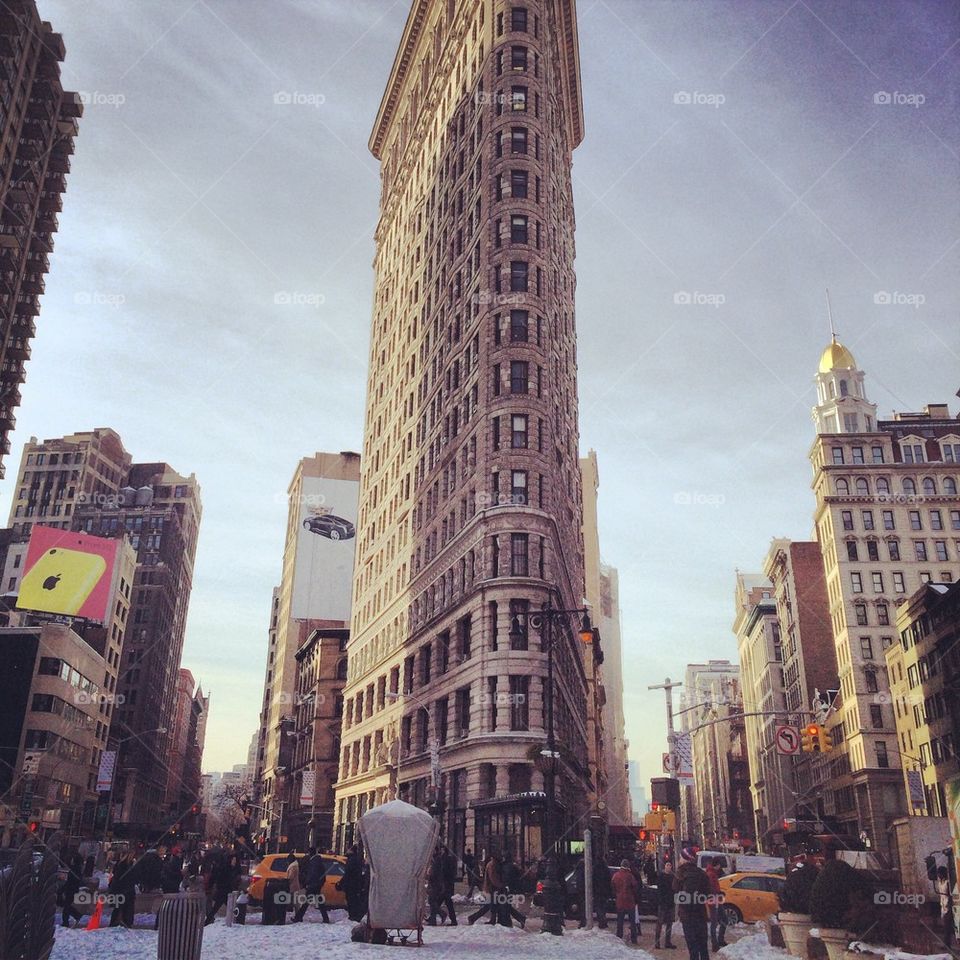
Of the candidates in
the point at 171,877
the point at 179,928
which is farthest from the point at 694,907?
the point at 171,877

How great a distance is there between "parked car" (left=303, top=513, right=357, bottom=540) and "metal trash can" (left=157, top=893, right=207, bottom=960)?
414 feet

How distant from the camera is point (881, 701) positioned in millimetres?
88875

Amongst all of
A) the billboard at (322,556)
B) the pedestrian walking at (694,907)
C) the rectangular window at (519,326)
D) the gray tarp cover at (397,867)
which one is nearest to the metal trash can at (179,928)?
the gray tarp cover at (397,867)

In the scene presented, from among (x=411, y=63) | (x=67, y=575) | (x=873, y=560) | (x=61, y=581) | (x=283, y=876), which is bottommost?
(x=283, y=876)

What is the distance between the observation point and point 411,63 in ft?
318

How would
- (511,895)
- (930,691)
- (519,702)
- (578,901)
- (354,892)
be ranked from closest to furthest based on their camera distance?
(354,892), (578,901), (511,895), (519,702), (930,691)

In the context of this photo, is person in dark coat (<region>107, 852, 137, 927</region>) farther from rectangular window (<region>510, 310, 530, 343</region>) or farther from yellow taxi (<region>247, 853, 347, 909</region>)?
rectangular window (<region>510, 310, 530, 343</region>)

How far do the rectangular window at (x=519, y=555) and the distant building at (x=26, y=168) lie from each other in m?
42.4

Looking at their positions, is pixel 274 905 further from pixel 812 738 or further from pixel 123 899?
pixel 812 738

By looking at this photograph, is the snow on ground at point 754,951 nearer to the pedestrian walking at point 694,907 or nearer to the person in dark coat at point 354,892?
the pedestrian walking at point 694,907

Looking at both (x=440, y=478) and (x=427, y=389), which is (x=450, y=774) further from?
(x=427, y=389)

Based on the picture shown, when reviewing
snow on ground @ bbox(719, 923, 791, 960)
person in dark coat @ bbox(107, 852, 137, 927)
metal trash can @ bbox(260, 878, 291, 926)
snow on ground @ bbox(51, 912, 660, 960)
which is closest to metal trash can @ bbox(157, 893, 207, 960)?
snow on ground @ bbox(51, 912, 660, 960)

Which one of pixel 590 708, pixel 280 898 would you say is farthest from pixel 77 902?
pixel 590 708

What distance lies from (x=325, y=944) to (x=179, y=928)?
9087mm
